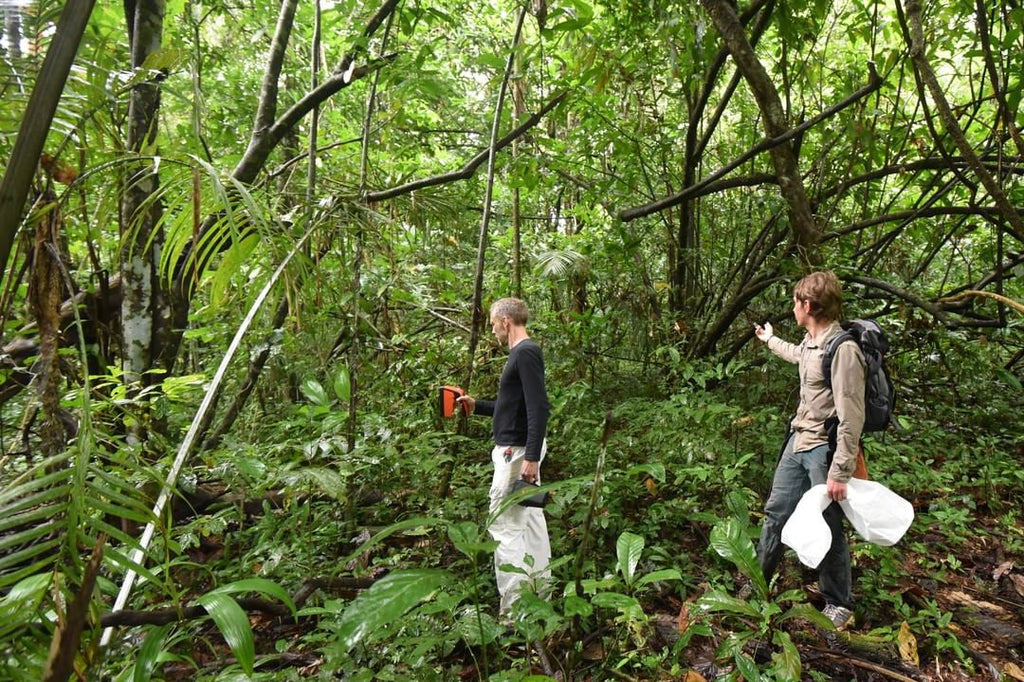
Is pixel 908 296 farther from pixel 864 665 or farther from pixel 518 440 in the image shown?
pixel 518 440

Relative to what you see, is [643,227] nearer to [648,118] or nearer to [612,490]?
[648,118]

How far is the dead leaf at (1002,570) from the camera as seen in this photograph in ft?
10.8

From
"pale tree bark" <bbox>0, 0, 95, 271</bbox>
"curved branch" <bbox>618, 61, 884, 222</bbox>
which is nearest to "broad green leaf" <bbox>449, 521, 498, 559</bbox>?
"pale tree bark" <bbox>0, 0, 95, 271</bbox>

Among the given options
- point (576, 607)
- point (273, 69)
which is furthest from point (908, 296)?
point (273, 69)

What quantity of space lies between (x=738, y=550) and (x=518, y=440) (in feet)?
4.39

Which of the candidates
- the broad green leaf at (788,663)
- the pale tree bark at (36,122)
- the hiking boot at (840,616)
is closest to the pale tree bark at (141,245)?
the pale tree bark at (36,122)

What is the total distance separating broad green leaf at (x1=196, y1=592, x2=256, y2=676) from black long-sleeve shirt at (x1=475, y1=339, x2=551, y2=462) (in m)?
1.83

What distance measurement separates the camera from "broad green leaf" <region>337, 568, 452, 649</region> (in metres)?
1.19

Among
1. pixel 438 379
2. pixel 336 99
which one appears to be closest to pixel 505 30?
pixel 336 99

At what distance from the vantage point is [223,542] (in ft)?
11.9

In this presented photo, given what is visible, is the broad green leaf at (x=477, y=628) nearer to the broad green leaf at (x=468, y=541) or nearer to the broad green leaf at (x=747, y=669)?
the broad green leaf at (x=468, y=541)

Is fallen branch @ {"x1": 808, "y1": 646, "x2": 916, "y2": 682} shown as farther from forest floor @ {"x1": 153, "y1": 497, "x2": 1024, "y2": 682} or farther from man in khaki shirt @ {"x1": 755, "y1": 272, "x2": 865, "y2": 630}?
man in khaki shirt @ {"x1": 755, "y1": 272, "x2": 865, "y2": 630}

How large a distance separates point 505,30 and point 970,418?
6323mm

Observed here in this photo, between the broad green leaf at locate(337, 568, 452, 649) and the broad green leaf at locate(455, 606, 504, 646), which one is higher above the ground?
the broad green leaf at locate(337, 568, 452, 649)
